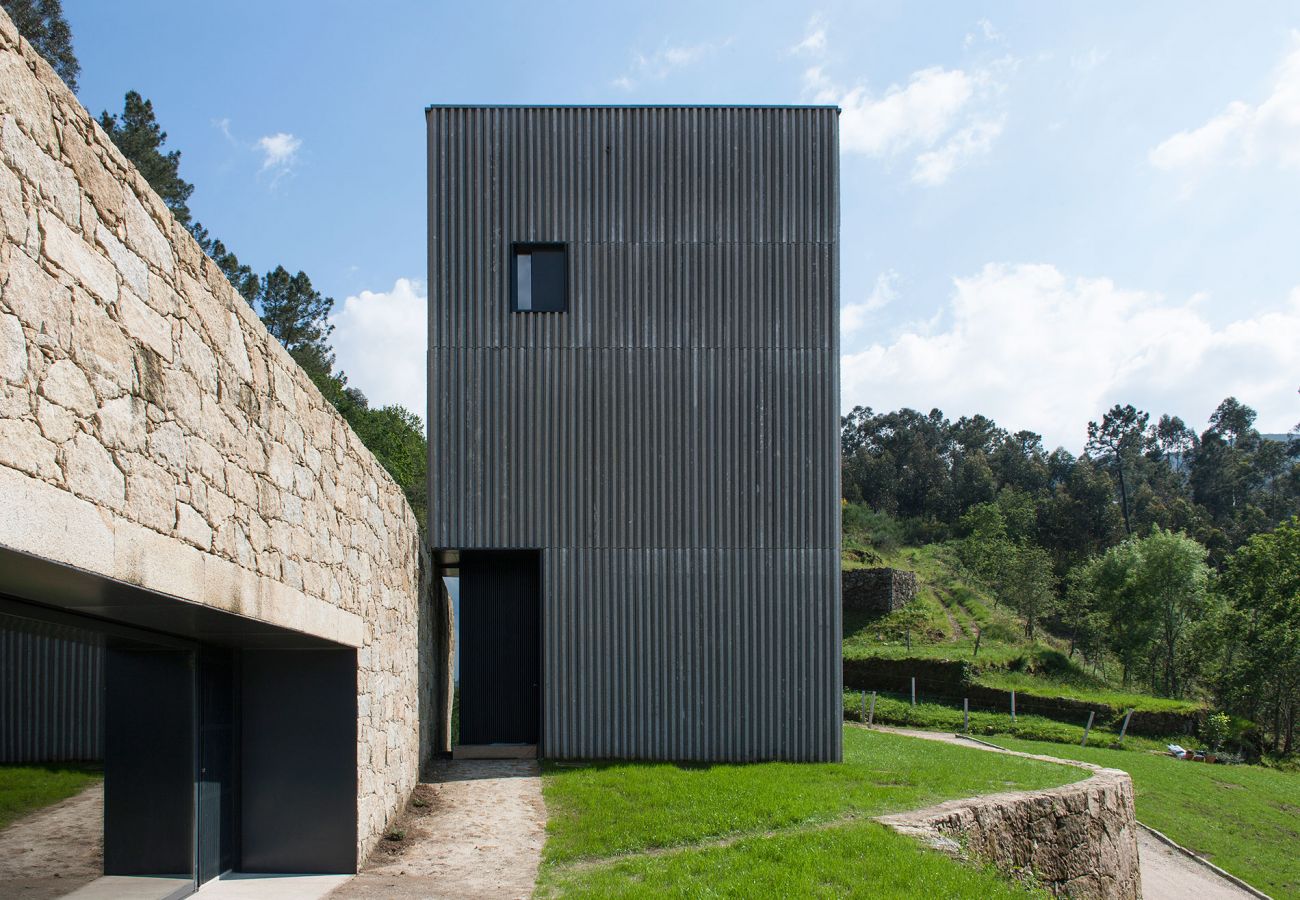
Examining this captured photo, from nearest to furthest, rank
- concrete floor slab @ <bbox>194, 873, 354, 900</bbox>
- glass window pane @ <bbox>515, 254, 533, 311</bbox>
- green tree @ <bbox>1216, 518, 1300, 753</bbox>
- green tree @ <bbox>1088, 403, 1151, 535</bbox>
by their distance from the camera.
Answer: concrete floor slab @ <bbox>194, 873, 354, 900</bbox> < glass window pane @ <bbox>515, 254, 533, 311</bbox> < green tree @ <bbox>1216, 518, 1300, 753</bbox> < green tree @ <bbox>1088, 403, 1151, 535</bbox>

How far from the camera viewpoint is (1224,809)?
17.9 meters

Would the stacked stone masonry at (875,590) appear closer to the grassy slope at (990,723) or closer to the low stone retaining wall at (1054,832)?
the grassy slope at (990,723)

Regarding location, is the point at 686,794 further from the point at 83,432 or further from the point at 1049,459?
the point at 1049,459

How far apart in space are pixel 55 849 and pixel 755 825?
573 centimetres

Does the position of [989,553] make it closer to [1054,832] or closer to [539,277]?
[539,277]

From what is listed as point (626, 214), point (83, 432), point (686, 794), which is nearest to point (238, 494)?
point (83, 432)

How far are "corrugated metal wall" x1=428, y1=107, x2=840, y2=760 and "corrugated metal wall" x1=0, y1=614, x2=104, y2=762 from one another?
7953 millimetres

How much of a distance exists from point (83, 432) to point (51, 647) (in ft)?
7.81

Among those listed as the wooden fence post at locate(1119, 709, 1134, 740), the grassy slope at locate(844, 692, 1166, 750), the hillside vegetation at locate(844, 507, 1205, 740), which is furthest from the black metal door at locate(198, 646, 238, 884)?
the wooden fence post at locate(1119, 709, 1134, 740)

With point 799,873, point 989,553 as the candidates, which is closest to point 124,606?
point 799,873

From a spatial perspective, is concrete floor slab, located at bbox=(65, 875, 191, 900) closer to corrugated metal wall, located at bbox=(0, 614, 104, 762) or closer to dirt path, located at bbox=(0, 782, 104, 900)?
dirt path, located at bbox=(0, 782, 104, 900)

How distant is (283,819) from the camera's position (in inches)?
305

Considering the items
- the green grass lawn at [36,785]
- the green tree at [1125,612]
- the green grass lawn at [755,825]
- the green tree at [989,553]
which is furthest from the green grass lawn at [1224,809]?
the green tree at [989,553]

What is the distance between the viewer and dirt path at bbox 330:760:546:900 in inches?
296
